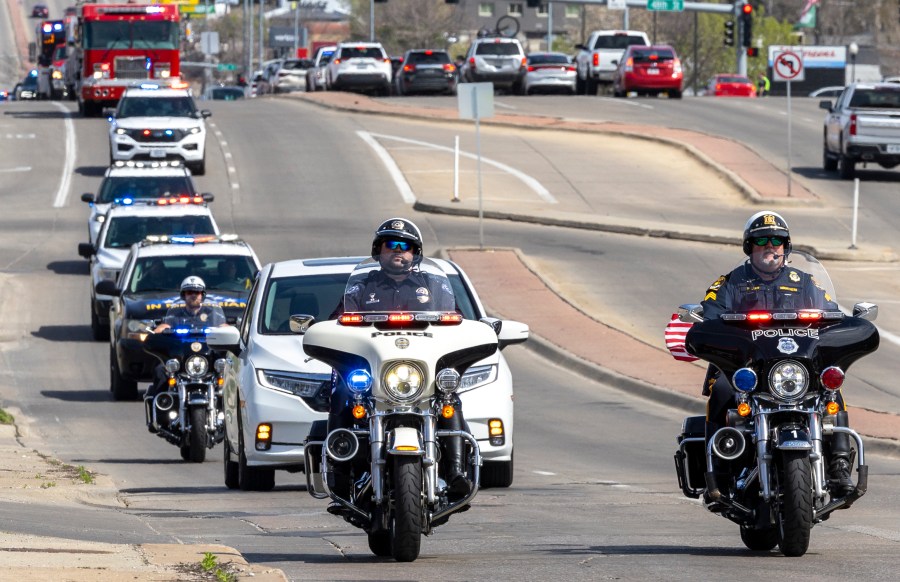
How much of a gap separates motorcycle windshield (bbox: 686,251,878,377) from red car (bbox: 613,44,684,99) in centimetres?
5230

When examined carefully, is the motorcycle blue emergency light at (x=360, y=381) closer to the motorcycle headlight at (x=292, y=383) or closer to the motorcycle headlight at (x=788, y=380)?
the motorcycle headlight at (x=788, y=380)

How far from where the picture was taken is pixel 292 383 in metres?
12.1

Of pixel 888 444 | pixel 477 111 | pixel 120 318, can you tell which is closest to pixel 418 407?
pixel 888 444

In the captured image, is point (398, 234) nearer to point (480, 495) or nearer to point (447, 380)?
point (447, 380)

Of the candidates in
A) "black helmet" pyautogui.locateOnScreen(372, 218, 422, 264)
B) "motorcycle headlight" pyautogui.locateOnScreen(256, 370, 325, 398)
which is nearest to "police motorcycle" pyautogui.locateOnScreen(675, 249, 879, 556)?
"black helmet" pyautogui.locateOnScreen(372, 218, 422, 264)

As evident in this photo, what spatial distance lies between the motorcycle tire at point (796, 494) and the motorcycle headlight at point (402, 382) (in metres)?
1.73

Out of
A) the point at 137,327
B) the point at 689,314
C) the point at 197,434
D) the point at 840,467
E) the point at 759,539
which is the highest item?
the point at 689,314

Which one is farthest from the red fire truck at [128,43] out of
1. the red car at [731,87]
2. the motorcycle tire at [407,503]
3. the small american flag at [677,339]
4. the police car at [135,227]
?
the motorcycle tire at [407,503]

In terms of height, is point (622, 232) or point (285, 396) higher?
point (285, 396)

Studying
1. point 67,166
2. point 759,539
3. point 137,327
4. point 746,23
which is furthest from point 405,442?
point 746,23

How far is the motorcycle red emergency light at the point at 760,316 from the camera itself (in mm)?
8742

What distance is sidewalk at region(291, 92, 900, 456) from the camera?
20094 mm

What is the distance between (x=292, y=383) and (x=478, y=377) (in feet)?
4.09

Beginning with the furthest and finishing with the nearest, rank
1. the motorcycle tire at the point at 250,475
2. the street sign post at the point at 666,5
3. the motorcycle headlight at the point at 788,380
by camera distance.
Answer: the street sign post at the point at 666,5 → the motorcycle tire at the point at 250,475 → the motorcycle headlight at the point at 788,380
